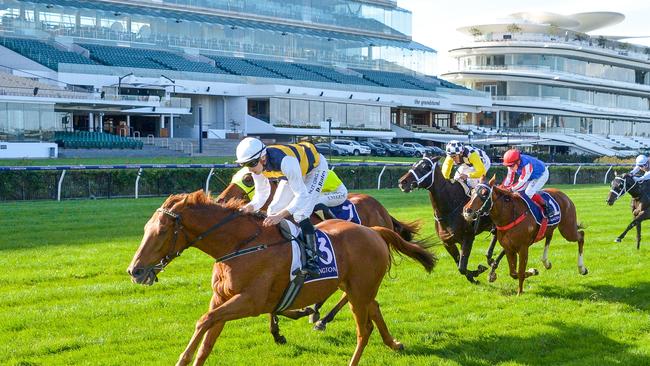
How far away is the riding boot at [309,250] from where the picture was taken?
5621 mm

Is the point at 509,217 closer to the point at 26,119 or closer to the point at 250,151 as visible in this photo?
→ the point at 250,151

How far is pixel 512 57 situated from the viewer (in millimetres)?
68500

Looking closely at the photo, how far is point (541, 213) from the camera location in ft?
30.6

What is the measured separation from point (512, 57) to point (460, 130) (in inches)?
452

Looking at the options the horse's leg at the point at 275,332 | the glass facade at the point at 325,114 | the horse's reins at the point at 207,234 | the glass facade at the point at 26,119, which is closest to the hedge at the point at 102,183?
the horse's leg at the point at 275,332

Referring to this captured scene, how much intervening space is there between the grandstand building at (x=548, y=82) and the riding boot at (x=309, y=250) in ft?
189

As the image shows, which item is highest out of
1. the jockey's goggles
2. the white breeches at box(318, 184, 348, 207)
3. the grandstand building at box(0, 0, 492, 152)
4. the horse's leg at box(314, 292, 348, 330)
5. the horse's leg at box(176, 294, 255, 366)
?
the grandstand building at box(0, 0, 492, 152)

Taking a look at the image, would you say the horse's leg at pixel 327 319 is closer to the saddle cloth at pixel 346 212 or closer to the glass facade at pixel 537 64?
the saddle cloth at pixel 346 212

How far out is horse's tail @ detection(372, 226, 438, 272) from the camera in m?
6.46

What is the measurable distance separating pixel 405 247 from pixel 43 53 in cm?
4002

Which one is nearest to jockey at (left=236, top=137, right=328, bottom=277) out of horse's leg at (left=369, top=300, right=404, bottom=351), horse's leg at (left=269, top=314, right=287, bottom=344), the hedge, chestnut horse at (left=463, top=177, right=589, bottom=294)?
A: horse's leg at (left=369, top=300, right=404, bottom=351)

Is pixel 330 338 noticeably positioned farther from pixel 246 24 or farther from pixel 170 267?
pixel 246 24

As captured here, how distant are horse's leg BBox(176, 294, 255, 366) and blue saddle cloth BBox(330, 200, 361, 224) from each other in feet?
9.00

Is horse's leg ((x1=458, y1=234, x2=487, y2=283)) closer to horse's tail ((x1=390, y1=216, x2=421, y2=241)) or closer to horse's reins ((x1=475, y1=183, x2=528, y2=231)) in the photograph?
horse's reins ((x1=475, y1=183, x2=528, y2=231))
